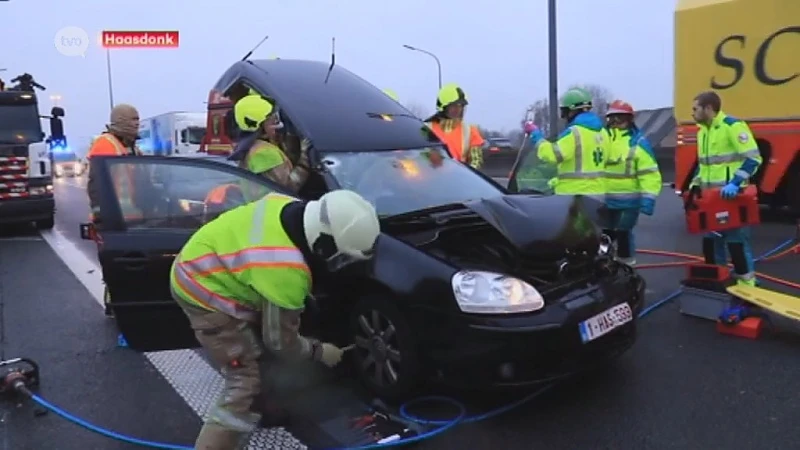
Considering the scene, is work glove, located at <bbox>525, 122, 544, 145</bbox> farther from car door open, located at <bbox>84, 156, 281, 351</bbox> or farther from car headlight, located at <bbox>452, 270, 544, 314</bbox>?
car headlight, located at <bbox>452, 270, 544, 314</bbox>

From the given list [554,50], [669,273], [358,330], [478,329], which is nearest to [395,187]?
[358,330]

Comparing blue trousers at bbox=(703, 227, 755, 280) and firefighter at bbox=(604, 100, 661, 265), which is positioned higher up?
firefighter at bbox=(604, 100, 661, 265)

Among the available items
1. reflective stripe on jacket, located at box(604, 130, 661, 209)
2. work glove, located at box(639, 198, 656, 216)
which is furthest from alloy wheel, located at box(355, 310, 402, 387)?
work glove, located at box(639, 198, 656, 216)

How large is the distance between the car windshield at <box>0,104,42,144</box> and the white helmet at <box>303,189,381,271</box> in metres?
10.9

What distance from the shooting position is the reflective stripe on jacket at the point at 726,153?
6.12 metres

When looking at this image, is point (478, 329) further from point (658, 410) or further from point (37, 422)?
point (37, 422)

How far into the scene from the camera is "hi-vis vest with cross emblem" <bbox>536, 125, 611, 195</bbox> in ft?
21.7

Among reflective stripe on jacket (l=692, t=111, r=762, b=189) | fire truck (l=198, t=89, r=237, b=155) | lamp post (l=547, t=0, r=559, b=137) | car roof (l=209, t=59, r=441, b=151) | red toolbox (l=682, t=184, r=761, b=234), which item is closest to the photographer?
car roof (l=209, t=59, r=441, b=151)

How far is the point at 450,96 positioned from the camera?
709 cm

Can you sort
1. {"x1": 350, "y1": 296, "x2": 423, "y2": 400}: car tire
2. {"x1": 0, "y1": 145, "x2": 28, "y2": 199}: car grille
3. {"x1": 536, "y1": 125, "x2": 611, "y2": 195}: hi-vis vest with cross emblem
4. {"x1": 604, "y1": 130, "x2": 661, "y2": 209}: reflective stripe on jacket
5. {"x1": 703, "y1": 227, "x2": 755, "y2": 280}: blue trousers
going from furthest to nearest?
1. {"x1": 0, "y1": 145, "x2": 28, "y2": 199}: car grille
2. {"x1": 604, "y1": 130, "x2": 661, "y2": 209}: reflective stripe on jacket
3. {"x1": 536, "y1": 125, "x2": 611, "y2": 195}: hi-vis vest with cross emblem
4. {"x1": 703, "y1": 227, "x2": 755, "y2": 280}: blue trousers
5. {"x1": 350, "y1": 296, "x2": 423, "y2": 400}: car tire

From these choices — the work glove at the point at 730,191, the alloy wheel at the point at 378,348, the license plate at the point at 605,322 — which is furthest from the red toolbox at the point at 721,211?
the alloy wheel at the point at 378,348

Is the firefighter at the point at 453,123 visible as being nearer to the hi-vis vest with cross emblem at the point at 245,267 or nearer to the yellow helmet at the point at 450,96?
the yellow helmet at the point at 450,96

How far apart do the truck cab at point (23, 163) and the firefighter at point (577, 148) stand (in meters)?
8.70

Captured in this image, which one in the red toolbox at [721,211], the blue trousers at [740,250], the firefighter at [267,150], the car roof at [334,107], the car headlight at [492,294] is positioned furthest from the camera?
the blue trousers at [740,250]
